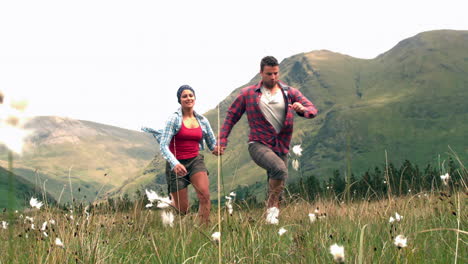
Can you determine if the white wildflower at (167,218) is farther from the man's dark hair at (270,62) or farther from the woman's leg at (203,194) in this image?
the man's dark hair at (270,62)

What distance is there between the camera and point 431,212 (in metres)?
5.29

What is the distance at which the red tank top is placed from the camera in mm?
7676

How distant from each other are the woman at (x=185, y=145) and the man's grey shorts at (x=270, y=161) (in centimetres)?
78

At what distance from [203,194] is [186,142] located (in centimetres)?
124

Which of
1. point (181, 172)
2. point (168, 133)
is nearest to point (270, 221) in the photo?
point (181, 172)

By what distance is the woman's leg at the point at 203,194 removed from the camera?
6.84 meters

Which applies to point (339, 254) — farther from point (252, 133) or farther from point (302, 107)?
point (252, 133)

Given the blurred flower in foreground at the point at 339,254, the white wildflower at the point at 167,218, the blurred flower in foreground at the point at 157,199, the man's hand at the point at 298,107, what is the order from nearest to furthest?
1. the blurred flower in foreground at the point at 339,254
2. the blurred flower in foreground at the point at 157,199
3. the white wildflower at the point at 167,218
4. the man's hand at the point at 298,107

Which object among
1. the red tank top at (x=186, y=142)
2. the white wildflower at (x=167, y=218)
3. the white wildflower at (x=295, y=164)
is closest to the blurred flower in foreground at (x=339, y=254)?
the white wildflower at (x=295, y=164)

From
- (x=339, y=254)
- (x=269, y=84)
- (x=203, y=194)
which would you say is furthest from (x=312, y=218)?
(x=269, y=84)

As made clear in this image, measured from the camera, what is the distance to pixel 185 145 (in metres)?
7.78

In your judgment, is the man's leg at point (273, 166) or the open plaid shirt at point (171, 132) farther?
the man's leg at point (273, 166)

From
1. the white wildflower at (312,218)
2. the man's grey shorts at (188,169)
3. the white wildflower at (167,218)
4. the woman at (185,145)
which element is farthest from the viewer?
the man's grey shorts at (188,169)

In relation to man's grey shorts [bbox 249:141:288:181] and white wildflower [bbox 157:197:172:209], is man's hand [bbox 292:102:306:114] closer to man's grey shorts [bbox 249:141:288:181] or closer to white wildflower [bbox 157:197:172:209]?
man's grey shorts [bbox 249:141:288:181]
